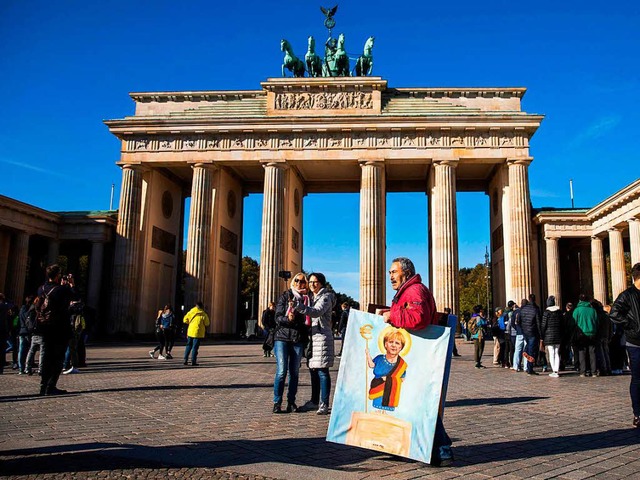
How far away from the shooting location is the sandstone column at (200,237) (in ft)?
118

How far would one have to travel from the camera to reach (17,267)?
3572 cm

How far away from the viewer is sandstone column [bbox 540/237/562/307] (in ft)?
121

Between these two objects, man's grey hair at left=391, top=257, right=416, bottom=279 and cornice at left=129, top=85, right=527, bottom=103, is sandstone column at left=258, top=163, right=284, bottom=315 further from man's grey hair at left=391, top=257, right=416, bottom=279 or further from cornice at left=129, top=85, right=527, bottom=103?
man's grey hair at left=391, top=257, right=416, bottom=279

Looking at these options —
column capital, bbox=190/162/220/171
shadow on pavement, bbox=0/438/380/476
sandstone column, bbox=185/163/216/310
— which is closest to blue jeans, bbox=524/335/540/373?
shadow on pavement, bbox=0/438/380/476

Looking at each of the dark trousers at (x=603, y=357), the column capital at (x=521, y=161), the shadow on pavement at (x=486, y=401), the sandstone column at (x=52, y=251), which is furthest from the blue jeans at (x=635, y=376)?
the sandstone column at (x=52, y=251)

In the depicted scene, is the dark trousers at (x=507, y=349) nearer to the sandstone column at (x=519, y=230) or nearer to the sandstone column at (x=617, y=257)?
the sandstone column at (x=519, y=230)

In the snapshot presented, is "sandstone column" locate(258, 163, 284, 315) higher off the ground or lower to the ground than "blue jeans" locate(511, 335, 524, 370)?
higher

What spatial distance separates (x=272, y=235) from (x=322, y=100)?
10258mm

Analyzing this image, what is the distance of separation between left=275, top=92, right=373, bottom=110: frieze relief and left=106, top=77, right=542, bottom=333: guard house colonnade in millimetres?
71

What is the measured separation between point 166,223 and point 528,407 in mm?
37134

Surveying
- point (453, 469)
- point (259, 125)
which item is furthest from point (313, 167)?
point (453, 469)

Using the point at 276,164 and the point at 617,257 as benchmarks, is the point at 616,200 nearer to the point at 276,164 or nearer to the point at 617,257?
the point at 617,257

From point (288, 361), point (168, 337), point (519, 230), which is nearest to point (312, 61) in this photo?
point (519, 230)

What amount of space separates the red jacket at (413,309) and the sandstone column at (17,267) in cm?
3681
